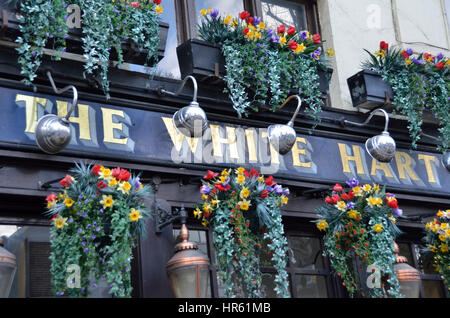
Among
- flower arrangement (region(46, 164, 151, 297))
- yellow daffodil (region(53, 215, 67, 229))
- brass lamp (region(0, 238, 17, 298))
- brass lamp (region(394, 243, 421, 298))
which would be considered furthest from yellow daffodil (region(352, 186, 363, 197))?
brass lamp (region(0, 238, 17, 298))

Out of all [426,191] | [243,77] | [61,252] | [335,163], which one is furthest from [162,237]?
[426,191]

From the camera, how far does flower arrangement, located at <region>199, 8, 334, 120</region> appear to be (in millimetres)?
7051

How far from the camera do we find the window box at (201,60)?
6.99 meters

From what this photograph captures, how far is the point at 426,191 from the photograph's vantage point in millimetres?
8180

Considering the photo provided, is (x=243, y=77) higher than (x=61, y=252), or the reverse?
(x=243, y=77)

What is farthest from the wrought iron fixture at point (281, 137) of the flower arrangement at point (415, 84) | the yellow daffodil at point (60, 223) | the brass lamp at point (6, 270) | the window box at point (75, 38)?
the brass lamp at point (6, 270)

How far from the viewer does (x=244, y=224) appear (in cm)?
623

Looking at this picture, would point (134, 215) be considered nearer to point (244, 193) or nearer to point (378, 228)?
point (244, 193)

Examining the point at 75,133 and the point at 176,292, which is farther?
the point at 75,133

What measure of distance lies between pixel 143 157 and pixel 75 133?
63 cm

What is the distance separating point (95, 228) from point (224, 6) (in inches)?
147

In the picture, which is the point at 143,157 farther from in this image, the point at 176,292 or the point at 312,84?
the point at 312,84

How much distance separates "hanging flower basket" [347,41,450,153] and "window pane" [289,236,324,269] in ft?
5.30
